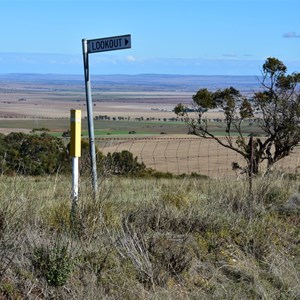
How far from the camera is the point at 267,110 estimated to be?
955 inches

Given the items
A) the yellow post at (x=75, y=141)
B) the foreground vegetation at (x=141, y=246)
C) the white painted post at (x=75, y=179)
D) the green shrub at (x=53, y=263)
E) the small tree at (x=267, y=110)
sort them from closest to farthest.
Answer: the green shrub at (x=53, y=263), the foreground vegetation at (x=141, y=246), the white painted post at (x=75, y=179), the yellow post at (x=75, y=141), the small tree at (x=267, y=110)

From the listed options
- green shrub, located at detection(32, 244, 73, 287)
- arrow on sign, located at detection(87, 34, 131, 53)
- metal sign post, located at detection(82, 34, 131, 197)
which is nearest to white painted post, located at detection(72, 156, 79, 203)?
metal sign post, located at detection(82, 34, 131, 197)

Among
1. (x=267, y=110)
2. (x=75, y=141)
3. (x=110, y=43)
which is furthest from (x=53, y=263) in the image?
(x=267, y=110)

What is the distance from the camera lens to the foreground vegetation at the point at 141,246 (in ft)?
18.4

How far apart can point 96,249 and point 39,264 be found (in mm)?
700

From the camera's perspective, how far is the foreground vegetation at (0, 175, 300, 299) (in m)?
5.61

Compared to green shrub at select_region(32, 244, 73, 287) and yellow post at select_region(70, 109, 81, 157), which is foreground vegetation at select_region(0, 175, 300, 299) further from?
yellow post at select_region(70, 109, 81, 157)

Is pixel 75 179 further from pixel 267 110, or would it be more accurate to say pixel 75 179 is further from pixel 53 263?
pixel 267 110

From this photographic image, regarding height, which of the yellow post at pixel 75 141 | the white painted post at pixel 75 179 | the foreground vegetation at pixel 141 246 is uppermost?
the yellow post at pixel 75 141

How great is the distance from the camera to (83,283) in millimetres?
5629

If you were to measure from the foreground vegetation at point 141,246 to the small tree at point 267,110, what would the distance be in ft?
46.7

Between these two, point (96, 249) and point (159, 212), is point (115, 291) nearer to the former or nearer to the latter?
point (96, 249)

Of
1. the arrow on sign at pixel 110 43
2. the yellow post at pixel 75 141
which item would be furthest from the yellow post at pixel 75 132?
the arrow on sign at pixel 110 43

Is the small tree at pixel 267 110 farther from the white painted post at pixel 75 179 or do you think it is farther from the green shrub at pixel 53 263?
the green shrub at pixel 53 263
